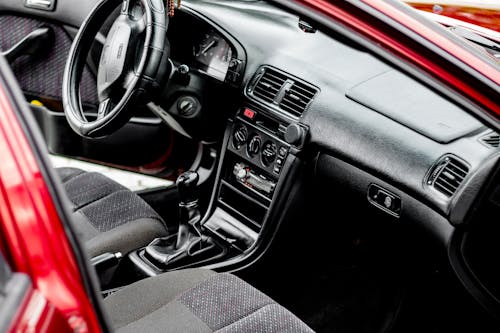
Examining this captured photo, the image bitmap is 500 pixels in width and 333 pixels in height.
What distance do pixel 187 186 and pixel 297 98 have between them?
1.75 feet

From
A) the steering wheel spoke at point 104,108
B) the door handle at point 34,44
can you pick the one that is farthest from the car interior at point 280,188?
the door handle at point 34,44

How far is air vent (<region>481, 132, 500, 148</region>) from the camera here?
1696mm

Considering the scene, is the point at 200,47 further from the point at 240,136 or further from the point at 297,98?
the point at 297,98

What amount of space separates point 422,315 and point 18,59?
7.09 feet

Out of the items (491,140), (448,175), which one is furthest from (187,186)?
(491,140)

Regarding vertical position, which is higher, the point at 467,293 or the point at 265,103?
the point at 265,103

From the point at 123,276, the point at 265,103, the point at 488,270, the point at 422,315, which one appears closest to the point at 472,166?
the point at 488,270

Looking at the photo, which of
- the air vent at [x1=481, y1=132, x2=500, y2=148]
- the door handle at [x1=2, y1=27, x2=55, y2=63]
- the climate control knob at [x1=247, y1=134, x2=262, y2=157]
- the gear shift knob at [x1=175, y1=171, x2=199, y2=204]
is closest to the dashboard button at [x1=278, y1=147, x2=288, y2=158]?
the climate control knob at [x1=247, y1=134, x2=262, y2=157]

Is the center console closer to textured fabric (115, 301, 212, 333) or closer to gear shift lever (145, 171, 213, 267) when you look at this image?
gear shift lever (145, 171, 213, 267)

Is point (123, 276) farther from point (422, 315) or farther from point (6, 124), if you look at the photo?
point (6, 124)

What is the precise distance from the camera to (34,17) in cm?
300

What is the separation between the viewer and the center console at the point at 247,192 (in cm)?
233

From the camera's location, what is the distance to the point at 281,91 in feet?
7.57

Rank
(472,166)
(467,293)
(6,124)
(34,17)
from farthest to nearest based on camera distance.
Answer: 1. (34,17)
2. (467,293)
3. (472,166)
4. (6,124)
